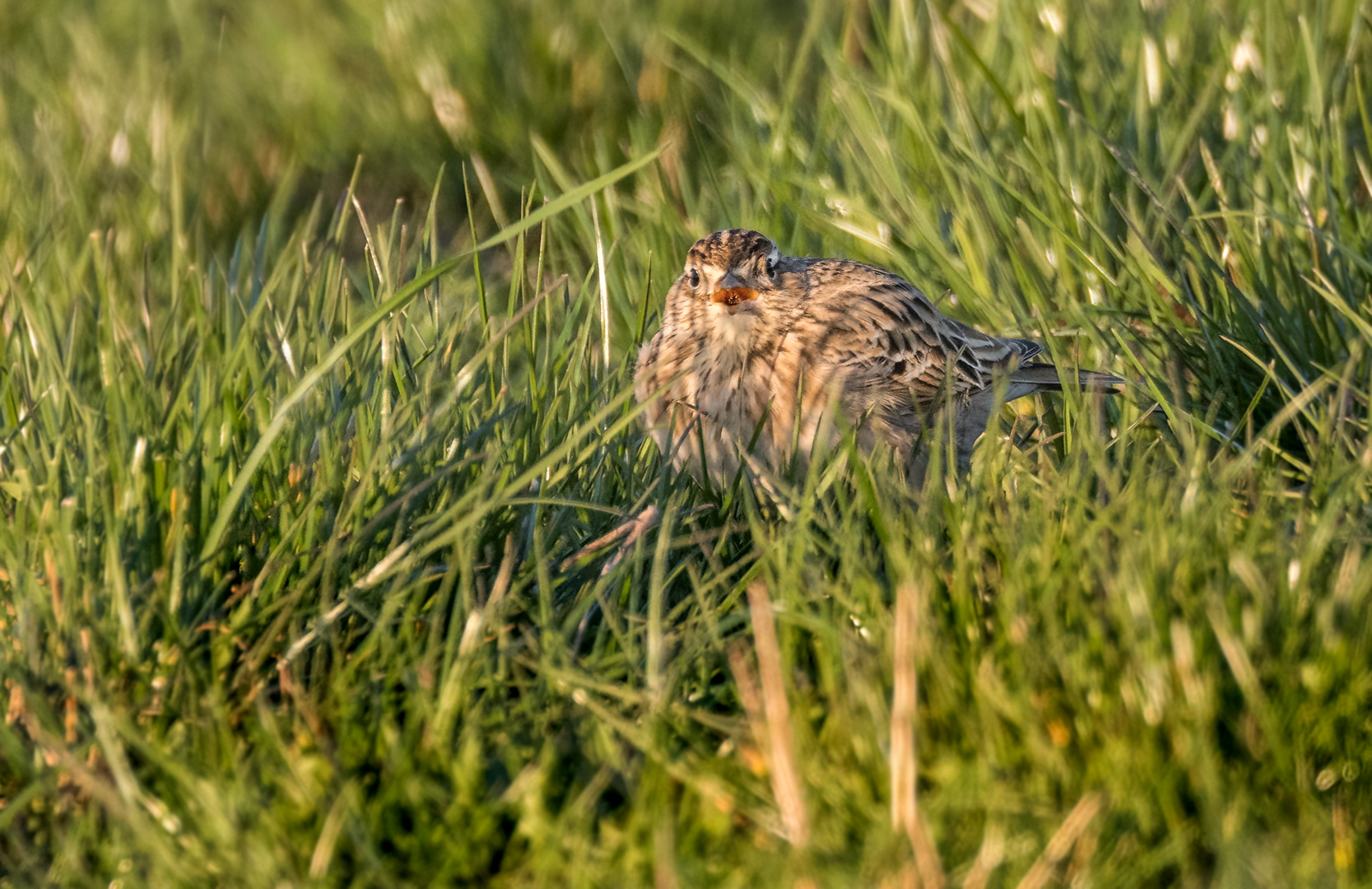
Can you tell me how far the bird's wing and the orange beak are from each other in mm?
312

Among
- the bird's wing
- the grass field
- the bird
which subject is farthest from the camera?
the bird's wing

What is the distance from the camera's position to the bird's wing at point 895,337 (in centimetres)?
494

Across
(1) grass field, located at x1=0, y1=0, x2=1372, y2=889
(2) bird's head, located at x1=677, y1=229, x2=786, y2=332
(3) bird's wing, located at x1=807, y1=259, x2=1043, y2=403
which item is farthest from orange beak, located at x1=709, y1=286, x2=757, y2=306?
(1) grass field, located at x1=0, y1=0, x2=1372, y2=889

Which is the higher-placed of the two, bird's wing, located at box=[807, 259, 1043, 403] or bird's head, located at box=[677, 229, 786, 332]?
bird's head, located at box=[677, 229, 786, 332]

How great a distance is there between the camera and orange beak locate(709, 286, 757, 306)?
4.72 metres

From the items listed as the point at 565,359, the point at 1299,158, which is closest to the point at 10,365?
the point at 565,359

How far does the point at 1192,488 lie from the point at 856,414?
171 cm

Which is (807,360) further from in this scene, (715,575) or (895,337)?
(715,575)

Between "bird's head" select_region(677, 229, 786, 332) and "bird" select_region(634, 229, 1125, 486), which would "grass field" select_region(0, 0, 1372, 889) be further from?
"bird's head" select_region(677, 229, 786, 332)

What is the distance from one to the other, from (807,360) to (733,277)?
1.19 ft

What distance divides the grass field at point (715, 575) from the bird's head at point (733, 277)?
0.38 metres

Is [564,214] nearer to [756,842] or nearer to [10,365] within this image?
[10,365]

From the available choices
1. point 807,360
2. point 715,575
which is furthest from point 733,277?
point 715,575

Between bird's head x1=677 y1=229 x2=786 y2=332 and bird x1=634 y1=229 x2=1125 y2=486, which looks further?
bird's head x1=677 y1=229 x2=786 y2=332
